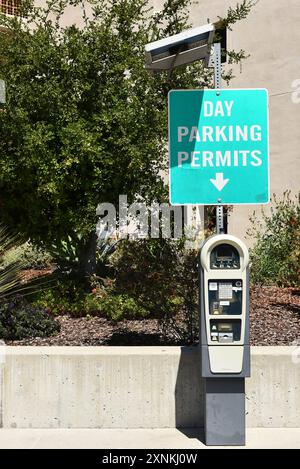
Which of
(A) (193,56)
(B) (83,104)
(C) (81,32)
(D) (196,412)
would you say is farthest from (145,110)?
(D) (196,412)

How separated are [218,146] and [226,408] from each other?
2260 mm

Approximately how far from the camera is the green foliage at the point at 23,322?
23.4ft

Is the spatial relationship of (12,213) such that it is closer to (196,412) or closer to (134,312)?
(134,312)

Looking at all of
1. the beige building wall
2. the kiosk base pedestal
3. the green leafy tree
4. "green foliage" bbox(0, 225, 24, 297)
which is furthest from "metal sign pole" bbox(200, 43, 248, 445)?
the beige building wall

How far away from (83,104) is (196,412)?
5087 millimetres

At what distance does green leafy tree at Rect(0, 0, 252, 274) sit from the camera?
871 centimetres

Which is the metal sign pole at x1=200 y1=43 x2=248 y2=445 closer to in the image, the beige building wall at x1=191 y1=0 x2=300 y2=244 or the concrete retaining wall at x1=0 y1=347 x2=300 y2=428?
the concrete retaining wall at x1=0 y1=347 x2=300 y2=428

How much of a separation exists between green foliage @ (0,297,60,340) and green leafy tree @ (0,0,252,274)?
1887mm

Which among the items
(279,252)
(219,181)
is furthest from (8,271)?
(279,252)

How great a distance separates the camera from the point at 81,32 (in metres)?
9.31

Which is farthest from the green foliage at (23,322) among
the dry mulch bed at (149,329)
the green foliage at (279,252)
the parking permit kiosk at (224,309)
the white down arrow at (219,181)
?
the green foliage at (279,252)

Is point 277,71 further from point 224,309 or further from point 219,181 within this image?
point 224,309

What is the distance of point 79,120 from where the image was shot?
8766 millimetres

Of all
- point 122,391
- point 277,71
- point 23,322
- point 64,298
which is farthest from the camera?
point 277,71
